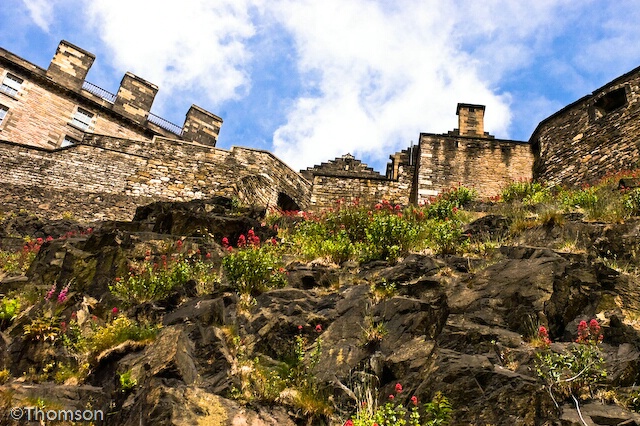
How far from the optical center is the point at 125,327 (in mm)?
6836

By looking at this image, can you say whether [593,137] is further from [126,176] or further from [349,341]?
[126,176]

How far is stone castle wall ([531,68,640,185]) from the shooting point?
50.3 feet

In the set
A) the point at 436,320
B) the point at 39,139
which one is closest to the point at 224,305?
the point at 436,320

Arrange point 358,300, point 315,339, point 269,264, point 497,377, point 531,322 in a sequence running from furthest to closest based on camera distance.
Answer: point 269,264
point 358,300
point 315,339
point 531,322
point 497,377

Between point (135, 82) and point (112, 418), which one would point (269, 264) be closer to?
point (112, 418)

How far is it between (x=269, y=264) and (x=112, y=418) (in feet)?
10.7

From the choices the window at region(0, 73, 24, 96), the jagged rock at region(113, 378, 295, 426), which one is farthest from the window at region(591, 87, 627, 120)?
the window at region(0, 73, 24, 96)

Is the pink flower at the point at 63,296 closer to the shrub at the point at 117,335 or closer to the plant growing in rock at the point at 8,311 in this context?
the plant growing in rock at the point at 8,311

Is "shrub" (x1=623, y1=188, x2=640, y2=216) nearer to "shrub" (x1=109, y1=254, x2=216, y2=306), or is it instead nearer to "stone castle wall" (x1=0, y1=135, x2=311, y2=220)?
"shrub" (x1=109, y1=254, x2=216, y2=306)

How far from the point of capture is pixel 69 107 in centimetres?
2631

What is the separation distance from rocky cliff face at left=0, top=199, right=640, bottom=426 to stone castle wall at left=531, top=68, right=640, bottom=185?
8.05 metres

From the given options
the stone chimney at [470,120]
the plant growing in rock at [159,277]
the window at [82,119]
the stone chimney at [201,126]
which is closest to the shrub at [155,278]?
the plant growing in rock at [159,277]

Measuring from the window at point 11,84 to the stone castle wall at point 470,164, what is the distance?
60.4ft

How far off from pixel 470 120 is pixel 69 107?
18.3 m
